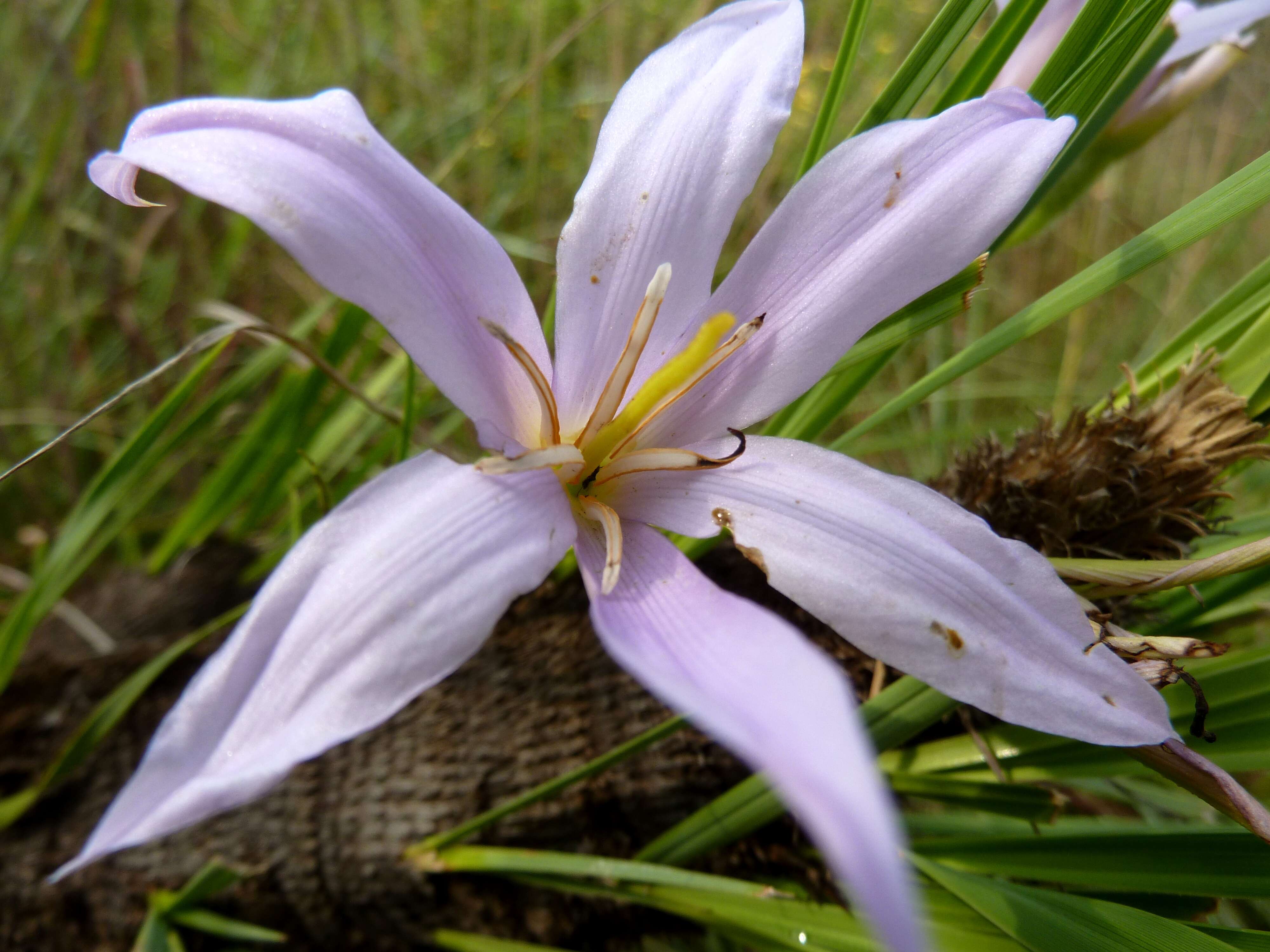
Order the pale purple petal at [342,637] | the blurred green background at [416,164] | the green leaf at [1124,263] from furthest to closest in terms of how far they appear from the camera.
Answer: the blurred green background at [416,164] → the green leaf at [1124,263] → the pale purple petal at [342,637]

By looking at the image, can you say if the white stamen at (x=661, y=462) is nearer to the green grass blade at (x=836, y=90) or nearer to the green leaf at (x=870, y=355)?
the green leaf at (x=870, y=355)

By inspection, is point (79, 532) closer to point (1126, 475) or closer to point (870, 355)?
point (870, 355)

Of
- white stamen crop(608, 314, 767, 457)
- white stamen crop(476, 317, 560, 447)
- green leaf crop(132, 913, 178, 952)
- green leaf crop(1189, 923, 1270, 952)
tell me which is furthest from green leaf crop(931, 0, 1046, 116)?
green leaf crop(132, 913, 178, 952)

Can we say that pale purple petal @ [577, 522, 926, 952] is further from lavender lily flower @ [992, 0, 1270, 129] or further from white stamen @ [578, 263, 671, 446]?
lavender lily flower @ [992, 0, 1270, 129]

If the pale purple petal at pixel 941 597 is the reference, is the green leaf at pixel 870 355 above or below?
above

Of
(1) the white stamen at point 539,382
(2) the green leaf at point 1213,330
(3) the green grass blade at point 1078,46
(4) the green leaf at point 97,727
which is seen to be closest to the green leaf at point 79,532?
(4) the green leaf at point 97,727
